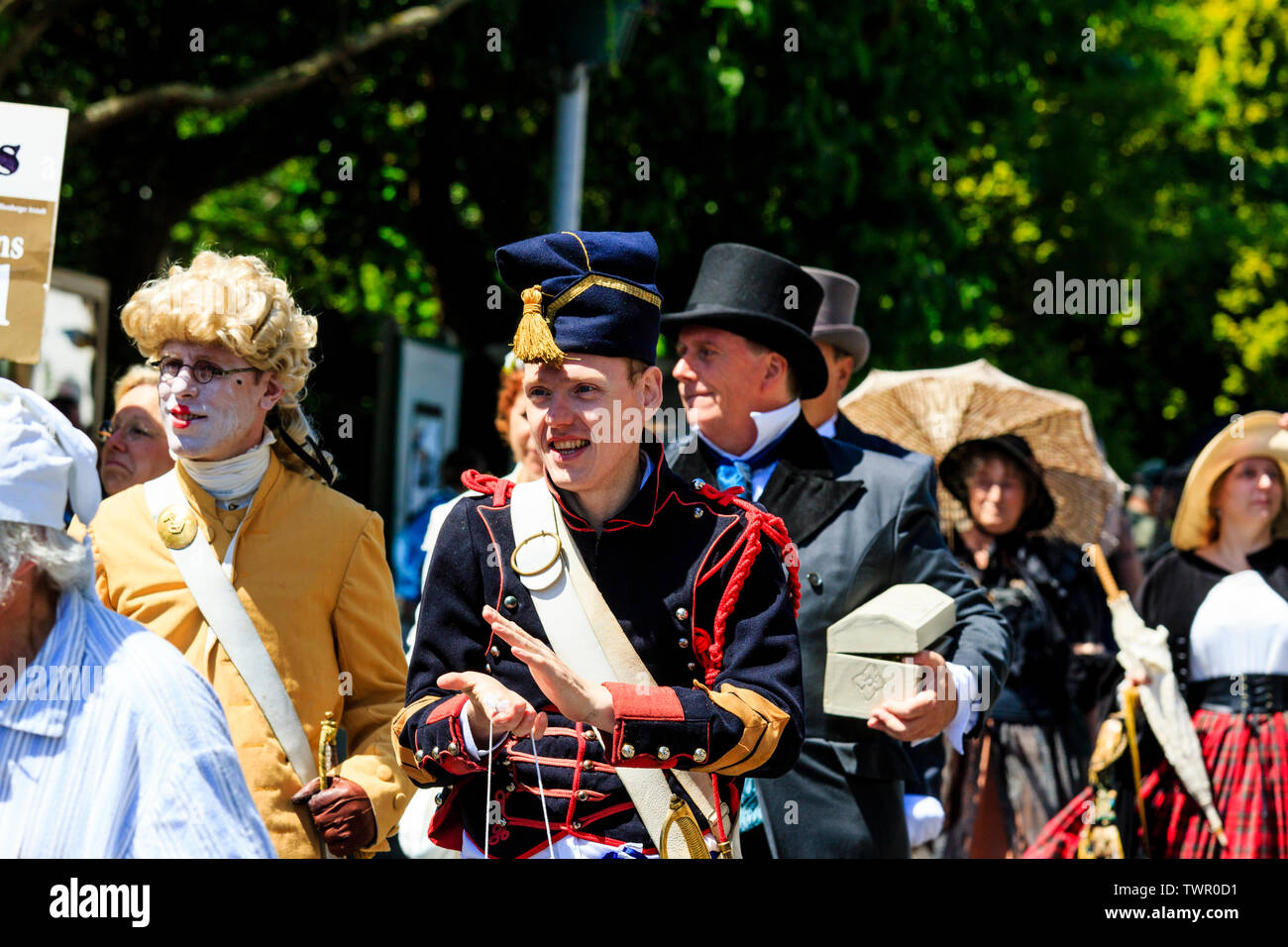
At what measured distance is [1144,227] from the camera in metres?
20.7

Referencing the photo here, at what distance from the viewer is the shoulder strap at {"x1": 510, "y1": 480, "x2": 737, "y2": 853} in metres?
2.97

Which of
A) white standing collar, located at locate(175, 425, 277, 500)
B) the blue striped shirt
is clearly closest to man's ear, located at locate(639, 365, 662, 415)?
white standing collar, located at locate(175, 425, 277, 500)

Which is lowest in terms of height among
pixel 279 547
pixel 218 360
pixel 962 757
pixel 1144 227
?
pixel 962 757

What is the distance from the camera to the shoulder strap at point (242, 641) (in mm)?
3457

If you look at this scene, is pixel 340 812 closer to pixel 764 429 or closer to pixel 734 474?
pixel 734 474

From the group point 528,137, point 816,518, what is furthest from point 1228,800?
point 528,137

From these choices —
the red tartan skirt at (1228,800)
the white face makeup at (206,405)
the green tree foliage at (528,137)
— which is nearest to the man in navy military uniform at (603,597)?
the white face makeup at (206,405)

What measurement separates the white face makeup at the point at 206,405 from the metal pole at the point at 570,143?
4131 mm

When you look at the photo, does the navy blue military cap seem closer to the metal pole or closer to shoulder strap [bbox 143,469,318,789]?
shoulder strap [bbox 143,469,318,789]

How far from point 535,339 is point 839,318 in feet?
10.2

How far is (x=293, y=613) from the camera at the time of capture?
3561 millimetres

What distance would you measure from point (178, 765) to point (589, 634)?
89 cm
